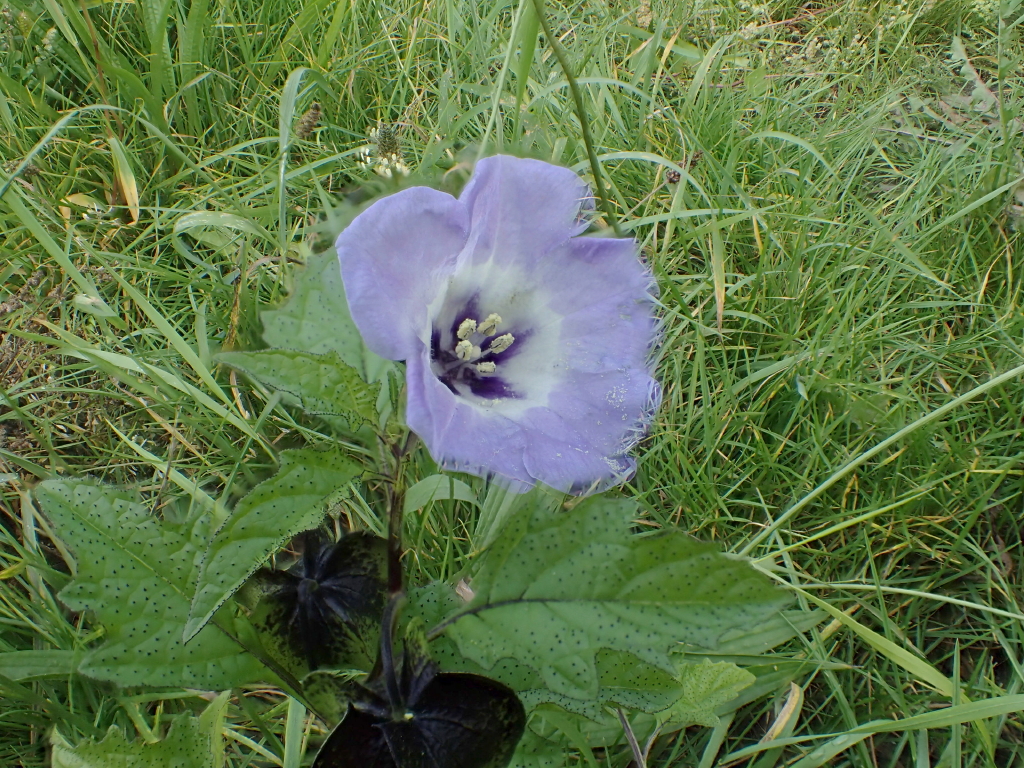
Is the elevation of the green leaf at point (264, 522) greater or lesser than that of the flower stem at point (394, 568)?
greater

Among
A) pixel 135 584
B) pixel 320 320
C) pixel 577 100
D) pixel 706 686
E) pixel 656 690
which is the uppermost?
pixel 577 100

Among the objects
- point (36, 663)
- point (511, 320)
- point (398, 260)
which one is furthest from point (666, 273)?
point (36, 663)

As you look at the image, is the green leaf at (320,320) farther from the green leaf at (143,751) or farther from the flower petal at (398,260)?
the green leaf at (143,751)

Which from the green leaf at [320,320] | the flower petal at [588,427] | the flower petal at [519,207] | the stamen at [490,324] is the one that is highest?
the flower petal at [519,207]

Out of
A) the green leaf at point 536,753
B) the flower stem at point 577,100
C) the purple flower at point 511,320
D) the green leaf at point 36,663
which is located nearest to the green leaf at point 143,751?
the green leaf at point 36,663

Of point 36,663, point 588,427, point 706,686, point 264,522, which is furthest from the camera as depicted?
point 36,663

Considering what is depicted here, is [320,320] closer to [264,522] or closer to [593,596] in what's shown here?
[264,522]

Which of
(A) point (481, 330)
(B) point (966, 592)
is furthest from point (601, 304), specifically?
(B) point (966, 592)
